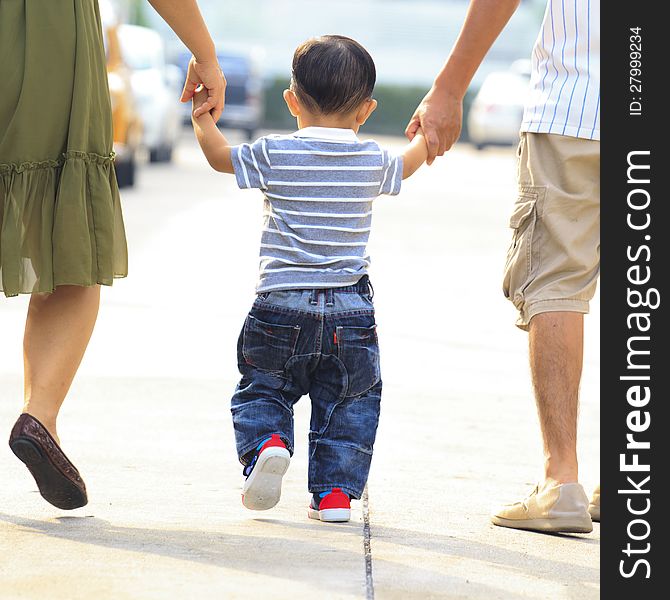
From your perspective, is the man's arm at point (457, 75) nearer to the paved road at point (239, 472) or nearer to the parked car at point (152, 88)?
the paved road at point (239, 472)

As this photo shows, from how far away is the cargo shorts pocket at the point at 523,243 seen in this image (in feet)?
12.3

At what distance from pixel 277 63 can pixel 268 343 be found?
49726mm

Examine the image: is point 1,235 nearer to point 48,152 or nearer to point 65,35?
point 48,152

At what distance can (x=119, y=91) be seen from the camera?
1424 cm

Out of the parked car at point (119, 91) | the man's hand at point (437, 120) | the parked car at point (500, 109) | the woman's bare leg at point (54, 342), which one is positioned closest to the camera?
the woman's bare leg at point (54, 342)

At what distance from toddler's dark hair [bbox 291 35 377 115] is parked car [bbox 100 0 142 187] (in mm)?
10211

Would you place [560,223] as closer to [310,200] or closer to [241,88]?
[310,200]

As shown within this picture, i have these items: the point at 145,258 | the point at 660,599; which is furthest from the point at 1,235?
the point at 145,258

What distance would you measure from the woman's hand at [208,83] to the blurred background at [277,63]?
1021 cm

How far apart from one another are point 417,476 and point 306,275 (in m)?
1.01

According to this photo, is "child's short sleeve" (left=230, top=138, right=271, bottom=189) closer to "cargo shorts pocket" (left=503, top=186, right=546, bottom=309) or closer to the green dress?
the green dress

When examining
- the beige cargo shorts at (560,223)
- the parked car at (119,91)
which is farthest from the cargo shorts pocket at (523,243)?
the parked car at (119,91)

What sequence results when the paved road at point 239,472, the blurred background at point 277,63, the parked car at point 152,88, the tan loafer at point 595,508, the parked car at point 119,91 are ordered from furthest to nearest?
the parked car at point 152,88 < the blurred background at point 277,63 < the parked car at point 119,91 < the tan loafer at point 595,508 < the paved road at point 239,472

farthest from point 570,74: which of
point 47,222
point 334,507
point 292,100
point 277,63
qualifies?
point 277,63
